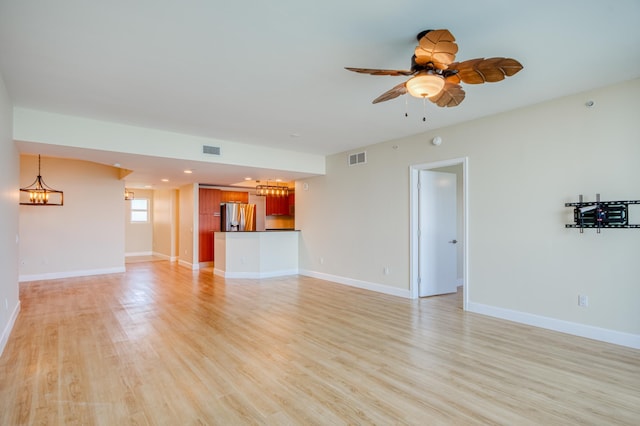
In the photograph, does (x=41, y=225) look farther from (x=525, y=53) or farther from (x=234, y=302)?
(x=525, y=53)


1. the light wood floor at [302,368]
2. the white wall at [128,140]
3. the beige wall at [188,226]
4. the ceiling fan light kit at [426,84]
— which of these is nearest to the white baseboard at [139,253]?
the beige wall at [188,226]

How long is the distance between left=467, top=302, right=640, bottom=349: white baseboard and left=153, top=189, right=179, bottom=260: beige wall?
29.3 feet

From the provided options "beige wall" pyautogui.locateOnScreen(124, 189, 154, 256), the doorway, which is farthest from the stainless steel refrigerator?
the doorway

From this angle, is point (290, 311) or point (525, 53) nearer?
point (525, 53)

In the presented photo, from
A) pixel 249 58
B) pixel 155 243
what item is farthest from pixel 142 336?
pixel 155 243

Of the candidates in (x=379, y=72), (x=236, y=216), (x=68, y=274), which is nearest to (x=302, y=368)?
(x=379, y=72)

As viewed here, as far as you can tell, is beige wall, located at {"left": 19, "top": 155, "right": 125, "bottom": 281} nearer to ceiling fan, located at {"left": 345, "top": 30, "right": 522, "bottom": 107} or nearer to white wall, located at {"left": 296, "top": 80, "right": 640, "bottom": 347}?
white wall, located at {"left": 296, "top": 80, "right": 640, "bottom": 347}

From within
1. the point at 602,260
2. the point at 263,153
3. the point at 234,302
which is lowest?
the point at 234,302

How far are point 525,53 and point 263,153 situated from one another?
14.8 feet

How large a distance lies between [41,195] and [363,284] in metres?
6.84

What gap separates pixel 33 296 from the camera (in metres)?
5.61

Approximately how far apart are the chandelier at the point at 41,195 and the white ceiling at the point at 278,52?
3.67 meters

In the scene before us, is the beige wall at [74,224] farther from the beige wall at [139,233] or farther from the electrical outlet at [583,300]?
the electrical outlet at [583,300]

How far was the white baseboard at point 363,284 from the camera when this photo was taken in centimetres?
558
